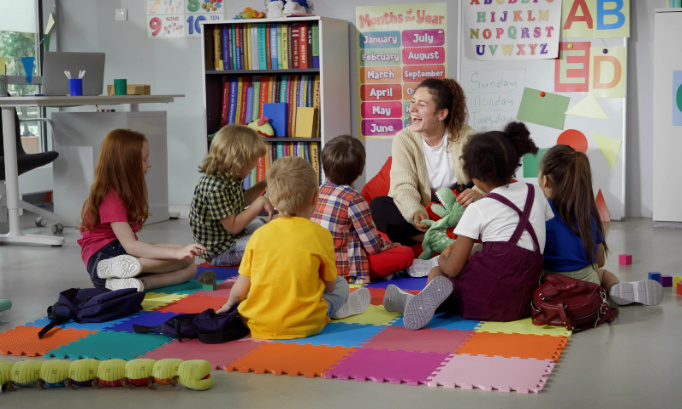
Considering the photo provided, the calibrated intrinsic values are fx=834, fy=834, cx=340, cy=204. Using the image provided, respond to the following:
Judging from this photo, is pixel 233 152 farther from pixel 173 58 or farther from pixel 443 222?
pixel 173 58

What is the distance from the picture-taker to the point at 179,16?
19.8 feet

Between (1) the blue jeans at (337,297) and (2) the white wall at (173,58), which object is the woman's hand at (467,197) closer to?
(1) the blue jeans at (337,297)

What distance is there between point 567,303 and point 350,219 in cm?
102

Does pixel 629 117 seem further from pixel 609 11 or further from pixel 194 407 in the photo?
pixel 194 407

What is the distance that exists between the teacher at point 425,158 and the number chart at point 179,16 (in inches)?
97.7

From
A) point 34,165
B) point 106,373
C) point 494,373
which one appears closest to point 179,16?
point 34,165

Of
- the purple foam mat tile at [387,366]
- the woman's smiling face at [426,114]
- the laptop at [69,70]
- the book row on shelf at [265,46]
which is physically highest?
the book row on shelf at [265,46]

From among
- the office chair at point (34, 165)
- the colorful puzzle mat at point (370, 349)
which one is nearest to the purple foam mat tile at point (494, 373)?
the colorful puzzle mat at point (370, 349)

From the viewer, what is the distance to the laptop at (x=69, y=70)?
16.5 ft

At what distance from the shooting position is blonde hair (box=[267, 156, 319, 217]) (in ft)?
8.66

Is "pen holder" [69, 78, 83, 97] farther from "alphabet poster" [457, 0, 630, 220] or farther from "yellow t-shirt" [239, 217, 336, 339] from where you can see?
"yellow t-shirt" [239, 217, 336, 339]

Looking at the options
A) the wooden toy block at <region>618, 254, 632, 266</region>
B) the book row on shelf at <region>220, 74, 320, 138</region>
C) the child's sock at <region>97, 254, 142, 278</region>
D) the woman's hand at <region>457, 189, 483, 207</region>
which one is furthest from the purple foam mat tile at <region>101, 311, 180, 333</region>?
the book row on shelf at <region>220, 74, 320, 138</region>

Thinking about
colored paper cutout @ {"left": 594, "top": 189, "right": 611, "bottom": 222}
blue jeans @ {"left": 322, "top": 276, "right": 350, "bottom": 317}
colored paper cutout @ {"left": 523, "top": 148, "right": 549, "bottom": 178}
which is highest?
colored paper cutout @ {"left": 523, "top": 148, "right": 549, "bottom": 178}

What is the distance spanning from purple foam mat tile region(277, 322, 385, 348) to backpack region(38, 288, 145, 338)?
69 centimetres
